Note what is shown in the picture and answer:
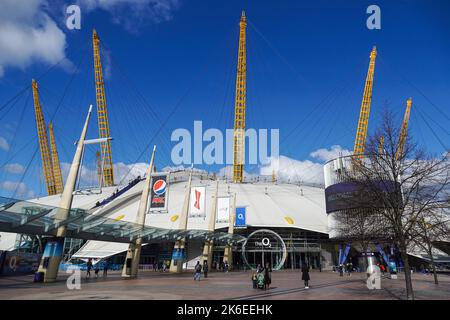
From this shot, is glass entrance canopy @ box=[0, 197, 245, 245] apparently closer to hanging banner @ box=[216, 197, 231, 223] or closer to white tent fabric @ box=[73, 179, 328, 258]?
hanging banner @ box=[216, 197, 231, 223]

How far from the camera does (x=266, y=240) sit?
58.3 metres

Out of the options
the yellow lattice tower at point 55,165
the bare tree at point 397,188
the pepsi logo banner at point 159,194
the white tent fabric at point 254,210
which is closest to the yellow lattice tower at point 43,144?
the yellow lattice tower at point 55,165

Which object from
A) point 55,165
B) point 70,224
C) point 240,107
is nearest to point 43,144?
point 55,165

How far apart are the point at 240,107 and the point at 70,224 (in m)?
62.5

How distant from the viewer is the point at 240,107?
273 feet

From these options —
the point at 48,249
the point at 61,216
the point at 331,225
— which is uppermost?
the point at 331,225

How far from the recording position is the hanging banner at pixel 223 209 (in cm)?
5397

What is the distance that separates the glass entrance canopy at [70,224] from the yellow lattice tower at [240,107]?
4690cm

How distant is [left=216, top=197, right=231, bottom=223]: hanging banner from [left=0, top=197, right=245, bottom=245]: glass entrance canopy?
1672cm

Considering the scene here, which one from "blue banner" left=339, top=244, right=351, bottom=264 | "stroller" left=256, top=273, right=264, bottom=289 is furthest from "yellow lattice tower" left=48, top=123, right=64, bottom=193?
"stroller" left=256, top=273, right=264, bottom=289
